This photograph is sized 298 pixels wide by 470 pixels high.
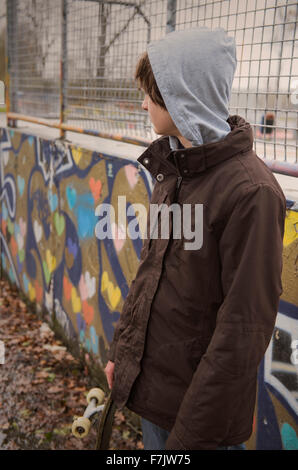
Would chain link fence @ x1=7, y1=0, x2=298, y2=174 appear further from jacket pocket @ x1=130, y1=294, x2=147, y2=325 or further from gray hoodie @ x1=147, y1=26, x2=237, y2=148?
jacket pocket @ x1=130, y1=294, x2=147, y2=325

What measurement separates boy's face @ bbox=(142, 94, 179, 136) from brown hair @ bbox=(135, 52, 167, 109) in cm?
2

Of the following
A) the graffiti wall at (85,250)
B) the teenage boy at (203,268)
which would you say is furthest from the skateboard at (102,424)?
the graffiti wall at (85,250)

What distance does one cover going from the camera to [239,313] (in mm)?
1457

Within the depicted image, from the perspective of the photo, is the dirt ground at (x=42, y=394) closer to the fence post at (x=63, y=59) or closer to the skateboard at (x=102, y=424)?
the skateboard at (x=102, y=424)

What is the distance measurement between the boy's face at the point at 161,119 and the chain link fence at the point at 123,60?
0.72m

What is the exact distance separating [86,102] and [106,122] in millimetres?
391

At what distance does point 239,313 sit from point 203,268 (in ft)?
0.67

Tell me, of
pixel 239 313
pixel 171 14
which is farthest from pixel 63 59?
pixel 239 313

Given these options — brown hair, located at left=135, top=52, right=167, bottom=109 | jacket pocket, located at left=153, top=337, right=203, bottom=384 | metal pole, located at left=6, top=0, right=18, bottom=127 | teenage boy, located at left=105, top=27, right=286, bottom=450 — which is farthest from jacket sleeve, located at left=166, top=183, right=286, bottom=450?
metal pole, located at left=6, top=0, right=18, bottom=127

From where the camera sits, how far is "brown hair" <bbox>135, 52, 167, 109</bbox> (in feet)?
5.49

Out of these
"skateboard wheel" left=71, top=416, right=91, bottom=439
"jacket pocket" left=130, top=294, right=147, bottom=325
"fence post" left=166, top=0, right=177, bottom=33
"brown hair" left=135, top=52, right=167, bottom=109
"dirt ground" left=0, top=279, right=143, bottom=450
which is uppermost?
"fence post" left=166, top=0, right=177, bottom=33

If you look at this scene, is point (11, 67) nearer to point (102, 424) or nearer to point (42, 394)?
point (42, 394)
